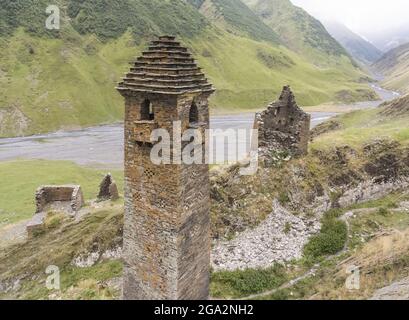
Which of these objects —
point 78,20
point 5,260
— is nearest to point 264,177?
point 5,260

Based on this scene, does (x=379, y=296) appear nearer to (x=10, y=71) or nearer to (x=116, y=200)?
(x=116, y=200)

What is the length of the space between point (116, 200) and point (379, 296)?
51.0 ft

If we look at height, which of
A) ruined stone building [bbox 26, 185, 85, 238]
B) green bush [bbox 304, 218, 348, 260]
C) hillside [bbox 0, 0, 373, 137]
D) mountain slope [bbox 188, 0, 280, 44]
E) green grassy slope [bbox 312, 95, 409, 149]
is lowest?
green bush [bbox 304, 218, 348, 260]

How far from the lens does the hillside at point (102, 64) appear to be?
64.6 metres

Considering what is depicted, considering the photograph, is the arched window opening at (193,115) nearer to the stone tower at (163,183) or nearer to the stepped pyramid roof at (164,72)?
the stone tower at (163,183)

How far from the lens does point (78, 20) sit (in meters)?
88.8

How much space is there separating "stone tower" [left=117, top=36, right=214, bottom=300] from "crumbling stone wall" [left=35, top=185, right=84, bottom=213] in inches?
424

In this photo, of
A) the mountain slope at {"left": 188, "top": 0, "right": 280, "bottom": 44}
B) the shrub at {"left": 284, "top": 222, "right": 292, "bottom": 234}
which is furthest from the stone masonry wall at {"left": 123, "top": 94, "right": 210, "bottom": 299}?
the mountain slope at {"left": 188, "top": 0, "right": 280, "bottom": 44}

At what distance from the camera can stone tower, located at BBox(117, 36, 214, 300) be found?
10664 millimetres

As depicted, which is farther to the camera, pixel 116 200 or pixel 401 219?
pixel 116 200

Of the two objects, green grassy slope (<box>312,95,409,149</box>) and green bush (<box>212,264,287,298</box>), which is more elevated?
green grassy slope (<box>312,95,409,149</box>)

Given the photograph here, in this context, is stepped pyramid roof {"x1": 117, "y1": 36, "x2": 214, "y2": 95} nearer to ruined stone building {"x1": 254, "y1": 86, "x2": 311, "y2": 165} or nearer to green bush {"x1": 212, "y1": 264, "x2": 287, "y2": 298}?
green bush {"x1": 212, "y1": 264, "x2": 287, "y2": 298}

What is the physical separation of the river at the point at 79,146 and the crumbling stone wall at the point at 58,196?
15990 mm

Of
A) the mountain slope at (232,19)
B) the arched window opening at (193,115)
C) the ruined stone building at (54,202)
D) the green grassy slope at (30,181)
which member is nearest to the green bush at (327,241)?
the arched window opening at (193,115)
